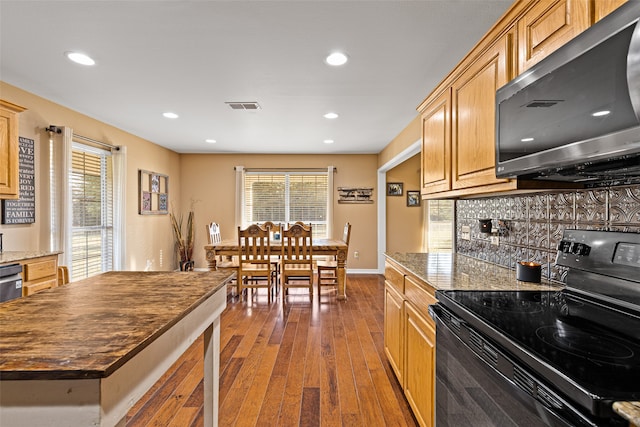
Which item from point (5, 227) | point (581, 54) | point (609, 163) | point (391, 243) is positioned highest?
point (581, 54)

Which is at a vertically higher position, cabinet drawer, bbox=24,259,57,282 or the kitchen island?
the kitchen island

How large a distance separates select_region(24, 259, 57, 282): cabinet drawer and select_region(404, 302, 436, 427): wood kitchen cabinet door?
294 centimetres

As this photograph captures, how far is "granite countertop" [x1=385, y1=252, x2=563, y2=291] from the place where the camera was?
4.88 ft

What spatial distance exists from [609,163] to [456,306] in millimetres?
662

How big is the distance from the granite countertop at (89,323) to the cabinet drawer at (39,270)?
5.41ft

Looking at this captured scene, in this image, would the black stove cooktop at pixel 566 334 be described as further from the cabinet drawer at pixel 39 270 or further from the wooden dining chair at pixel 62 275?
the wooden dining chair at pixel 62 275

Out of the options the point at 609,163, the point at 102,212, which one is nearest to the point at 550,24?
the point at 609,163

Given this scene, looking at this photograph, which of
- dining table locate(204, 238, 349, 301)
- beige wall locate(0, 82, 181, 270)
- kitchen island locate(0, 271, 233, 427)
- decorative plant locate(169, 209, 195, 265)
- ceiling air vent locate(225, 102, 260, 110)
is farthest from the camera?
decorative plant locate(169, 209, 195, 265)

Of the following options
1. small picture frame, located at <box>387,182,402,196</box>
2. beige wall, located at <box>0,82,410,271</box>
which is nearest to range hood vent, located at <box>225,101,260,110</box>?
beige wall, located at <box>0,82,410,271</box>

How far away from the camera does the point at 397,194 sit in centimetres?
622

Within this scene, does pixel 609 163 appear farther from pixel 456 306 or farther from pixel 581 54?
→ pixel 456 306

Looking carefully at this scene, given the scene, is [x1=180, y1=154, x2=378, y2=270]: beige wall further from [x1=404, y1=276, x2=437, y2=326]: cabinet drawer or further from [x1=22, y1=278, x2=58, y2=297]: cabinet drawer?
[x1=404, y1=276, x2=437, y2=326]: cabinet drawer

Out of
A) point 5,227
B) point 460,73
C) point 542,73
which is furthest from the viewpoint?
point 5,227

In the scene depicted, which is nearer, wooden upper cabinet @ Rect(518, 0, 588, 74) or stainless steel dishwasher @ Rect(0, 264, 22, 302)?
wooden upper cabinet @ Rect(518, 0, 588, 74)
